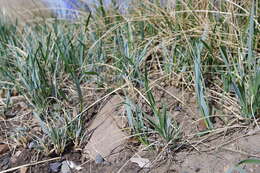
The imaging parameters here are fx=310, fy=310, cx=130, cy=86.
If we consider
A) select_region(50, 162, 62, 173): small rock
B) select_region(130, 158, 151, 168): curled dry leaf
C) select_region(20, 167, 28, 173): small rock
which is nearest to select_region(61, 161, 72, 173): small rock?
select_region(50, 162, 62, 173): small rock

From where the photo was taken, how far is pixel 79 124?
129 centimetres

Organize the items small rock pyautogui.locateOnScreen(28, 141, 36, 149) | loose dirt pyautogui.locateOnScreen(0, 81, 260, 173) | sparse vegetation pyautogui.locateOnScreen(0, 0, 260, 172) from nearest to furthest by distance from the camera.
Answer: loose dirt pyautogui.locateOnScreen(0, 81, 260, 173) < sparse vegetation pyautogui.locateOnScreen(0, 0, 260, 172) < small rock pyautogui.locateOnScreen(28, 141, 36, 149)

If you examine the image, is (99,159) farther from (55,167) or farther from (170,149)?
(170,149)

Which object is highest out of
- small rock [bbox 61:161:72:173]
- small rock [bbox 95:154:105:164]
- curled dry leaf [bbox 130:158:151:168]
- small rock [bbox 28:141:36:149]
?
small rock [bbox 28:141:36:149]

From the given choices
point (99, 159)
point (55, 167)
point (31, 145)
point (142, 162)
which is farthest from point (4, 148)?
point (142, 162)

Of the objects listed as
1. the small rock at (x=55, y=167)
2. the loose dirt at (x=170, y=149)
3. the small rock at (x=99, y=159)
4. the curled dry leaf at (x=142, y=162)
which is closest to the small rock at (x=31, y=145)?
the loose dirt at (x=170, y=149)

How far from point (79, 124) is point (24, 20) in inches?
74.5

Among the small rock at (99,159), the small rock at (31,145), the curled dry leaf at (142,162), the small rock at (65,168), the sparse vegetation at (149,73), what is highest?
the sparse vegetation at (149,73)

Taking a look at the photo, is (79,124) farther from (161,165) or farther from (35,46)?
(35,46)

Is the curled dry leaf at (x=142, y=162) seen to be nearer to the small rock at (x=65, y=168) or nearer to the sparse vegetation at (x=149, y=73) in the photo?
the sparse vegetation at (x=149, y=73)

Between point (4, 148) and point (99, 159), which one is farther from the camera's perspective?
point (4, 148)

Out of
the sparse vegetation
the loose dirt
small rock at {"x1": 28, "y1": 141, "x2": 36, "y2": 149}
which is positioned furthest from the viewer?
small rock at {"x1": 28, "y1": 141, "x2": 36, "y2": 149}

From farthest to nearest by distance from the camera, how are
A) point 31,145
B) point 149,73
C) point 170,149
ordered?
point 149,73
point 31,145
point 170,149

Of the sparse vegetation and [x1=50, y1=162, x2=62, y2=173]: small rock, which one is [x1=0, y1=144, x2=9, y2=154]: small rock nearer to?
the sparse vegetation
